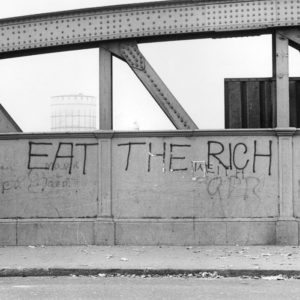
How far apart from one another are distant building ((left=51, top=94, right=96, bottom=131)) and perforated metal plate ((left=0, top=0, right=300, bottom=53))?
55.4 metres

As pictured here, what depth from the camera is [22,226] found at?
40.4 ft

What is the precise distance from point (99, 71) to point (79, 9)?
1.20 metres

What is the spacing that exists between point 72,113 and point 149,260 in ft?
204

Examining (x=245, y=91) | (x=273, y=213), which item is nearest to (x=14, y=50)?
(x=245, y=91)

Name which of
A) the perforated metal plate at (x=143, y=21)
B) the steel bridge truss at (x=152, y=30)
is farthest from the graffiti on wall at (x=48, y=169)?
the perforated metal plate at (x=143, y=21)

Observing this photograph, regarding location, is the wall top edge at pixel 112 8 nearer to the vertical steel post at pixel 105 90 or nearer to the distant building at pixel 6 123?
the vertical steel post at pixel 105 90

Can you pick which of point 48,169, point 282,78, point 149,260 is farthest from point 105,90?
point 149,260

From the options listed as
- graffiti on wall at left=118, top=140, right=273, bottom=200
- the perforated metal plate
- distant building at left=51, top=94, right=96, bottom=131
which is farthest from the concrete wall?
distant building at left=51, top=94, right=96, bottom=131

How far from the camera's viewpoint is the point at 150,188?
1227 cm

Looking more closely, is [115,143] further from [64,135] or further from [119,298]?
[119,298]

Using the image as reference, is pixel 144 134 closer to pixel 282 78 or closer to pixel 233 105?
pixel 233 105

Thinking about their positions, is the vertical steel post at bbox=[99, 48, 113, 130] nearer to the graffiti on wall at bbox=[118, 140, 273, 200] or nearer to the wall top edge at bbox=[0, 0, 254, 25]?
the graffiti on wall at bbox=[118, 140, 273, 200]

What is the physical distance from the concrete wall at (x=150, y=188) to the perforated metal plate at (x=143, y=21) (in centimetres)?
183

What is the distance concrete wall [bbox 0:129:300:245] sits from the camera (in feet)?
39.7
